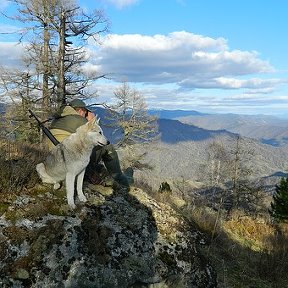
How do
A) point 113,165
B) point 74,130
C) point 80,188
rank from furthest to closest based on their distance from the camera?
1. point 113,165
2. point 74,130
3. point 80,188

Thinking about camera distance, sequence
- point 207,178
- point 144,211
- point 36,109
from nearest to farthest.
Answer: point 144,211, point 36,109, point 207,178

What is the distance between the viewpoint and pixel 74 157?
6094 millimetres

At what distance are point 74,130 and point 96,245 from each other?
2.89m

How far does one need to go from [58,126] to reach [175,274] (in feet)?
12.9

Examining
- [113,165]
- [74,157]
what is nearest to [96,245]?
[74,157]

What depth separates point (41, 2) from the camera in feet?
69.9

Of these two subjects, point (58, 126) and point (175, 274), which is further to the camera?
point (58, 126)

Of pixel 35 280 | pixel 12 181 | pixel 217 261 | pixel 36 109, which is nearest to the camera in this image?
pixel 35 280

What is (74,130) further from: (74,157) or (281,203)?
(281,203)

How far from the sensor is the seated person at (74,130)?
7.84 metres

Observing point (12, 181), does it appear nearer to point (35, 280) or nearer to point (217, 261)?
point (35, 280)

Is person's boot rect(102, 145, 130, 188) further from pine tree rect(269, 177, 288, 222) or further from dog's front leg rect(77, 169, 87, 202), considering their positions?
pine tree rect(269, 177, 288, 222)

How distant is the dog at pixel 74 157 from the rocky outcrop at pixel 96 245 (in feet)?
1.09

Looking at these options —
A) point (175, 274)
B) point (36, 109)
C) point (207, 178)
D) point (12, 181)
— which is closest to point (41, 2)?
point (36, 109)
